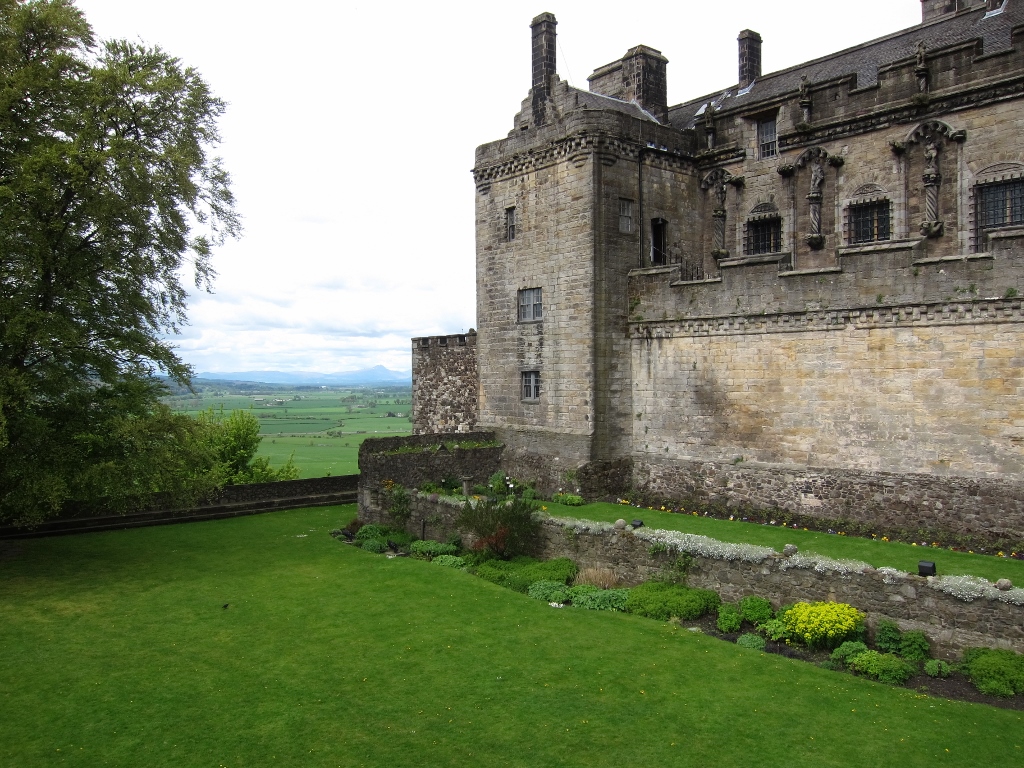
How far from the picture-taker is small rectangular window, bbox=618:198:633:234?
26.3 m

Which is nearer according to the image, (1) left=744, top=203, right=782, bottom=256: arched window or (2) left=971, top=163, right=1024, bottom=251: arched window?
(2) left=971, top=163, right=1024, bottom=251: arched window

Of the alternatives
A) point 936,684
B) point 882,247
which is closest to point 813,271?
point 882,247

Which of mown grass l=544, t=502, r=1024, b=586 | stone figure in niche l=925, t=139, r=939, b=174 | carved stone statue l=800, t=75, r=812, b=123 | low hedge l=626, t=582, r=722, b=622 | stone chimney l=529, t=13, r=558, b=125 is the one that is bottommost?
low hedge l=626, t=582, r=722, b=622

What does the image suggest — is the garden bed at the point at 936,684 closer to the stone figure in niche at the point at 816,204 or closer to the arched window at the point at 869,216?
the arched window at the point at 869,216

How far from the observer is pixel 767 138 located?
2716 cm

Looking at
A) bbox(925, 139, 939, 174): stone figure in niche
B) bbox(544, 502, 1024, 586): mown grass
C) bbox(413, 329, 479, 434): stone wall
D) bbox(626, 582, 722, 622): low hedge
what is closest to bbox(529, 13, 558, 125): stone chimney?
bbox(413, 329, 479, 434): stone wall

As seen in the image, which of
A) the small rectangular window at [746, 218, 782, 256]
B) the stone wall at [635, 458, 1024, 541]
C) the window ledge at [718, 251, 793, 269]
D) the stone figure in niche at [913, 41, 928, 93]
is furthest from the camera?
the small rectangular window at [746, 218, 782, 256]

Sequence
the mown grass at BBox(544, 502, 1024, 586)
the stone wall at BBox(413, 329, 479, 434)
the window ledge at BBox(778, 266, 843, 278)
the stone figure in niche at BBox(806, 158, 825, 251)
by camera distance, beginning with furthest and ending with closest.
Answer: the stone wall at BBox(413, 329, 479, 434)
the stone figure in niche at BBox(806, 158, 825, 251)
the window ledge at BBox(778, 266, 843, 278)
the mown grass at BBox(544, 502, 1024, 586)

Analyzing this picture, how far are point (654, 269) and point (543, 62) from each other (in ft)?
30.5

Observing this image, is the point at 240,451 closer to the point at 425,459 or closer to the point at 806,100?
the point at 425,459

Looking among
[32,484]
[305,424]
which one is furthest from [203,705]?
[305,424]

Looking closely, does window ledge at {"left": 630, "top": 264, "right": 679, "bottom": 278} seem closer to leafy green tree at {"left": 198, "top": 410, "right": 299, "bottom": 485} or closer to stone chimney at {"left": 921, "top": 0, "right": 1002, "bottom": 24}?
stone chimney at {"left": 921, "top": 0, "right": 1002, "bottom": 24}

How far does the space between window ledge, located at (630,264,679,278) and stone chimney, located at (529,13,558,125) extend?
22.4ft

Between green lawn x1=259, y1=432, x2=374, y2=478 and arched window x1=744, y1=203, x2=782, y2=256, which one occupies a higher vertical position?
arched window x1=744, y1=203, x2=782, y2=256
